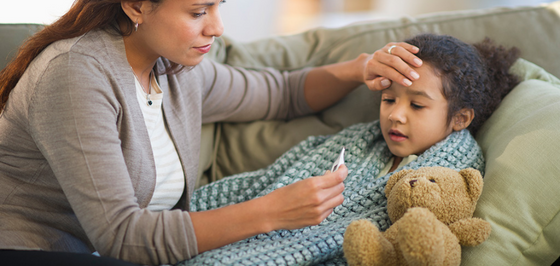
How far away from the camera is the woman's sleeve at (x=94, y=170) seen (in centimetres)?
87

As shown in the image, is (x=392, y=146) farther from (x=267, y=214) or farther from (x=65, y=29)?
(x=65, y=29)

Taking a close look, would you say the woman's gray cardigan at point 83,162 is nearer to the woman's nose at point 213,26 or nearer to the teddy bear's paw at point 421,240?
the woman's nose at point 213,26

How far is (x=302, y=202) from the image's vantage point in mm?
923

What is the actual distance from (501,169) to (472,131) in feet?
1.00

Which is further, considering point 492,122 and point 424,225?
point 492,122

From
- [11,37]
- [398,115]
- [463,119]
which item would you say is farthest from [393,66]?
[11,37]

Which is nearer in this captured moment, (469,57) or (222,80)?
(469,57)

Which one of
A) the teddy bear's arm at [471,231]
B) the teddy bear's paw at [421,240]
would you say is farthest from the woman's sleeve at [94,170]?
the teddy bear's arm at [471,231]

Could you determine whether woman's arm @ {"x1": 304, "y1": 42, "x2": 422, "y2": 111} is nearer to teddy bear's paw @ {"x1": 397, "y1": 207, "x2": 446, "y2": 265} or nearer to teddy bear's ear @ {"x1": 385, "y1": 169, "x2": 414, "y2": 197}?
teddy bear's ear @ {"x1": 385, "y1": 169, "x2": 414, "y2": 197}

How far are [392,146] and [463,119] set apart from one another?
0.23m

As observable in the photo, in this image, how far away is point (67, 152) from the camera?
0.87 m

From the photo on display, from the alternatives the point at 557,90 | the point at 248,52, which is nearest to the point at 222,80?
the point at 248,52

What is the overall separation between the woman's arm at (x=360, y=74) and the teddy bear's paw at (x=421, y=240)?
18.6 inches

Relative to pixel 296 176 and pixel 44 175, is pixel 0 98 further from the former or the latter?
pixel 296 176
